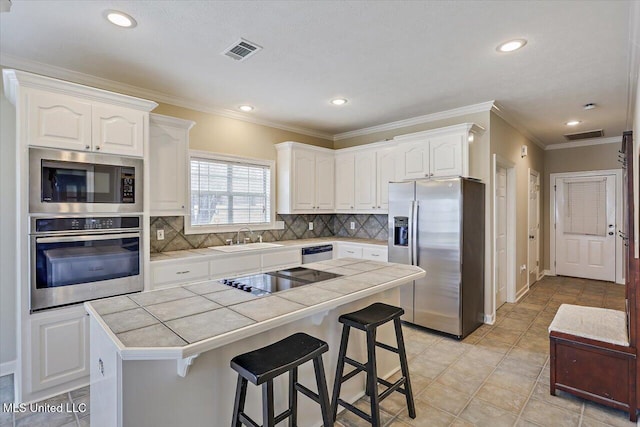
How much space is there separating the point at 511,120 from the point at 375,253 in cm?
265

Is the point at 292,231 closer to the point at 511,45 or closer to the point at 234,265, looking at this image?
the point at 234,265

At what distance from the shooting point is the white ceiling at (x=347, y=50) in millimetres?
2045

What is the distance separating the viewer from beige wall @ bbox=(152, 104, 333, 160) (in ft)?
12.4

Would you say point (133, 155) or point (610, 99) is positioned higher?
point (610, 99)

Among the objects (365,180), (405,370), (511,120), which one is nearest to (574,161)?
(511,120)

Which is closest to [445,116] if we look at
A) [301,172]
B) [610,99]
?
[610,99]

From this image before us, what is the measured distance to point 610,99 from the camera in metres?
3.67

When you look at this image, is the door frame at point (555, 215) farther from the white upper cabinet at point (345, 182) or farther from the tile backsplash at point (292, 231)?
the white upper cabinet at point (345, 182)

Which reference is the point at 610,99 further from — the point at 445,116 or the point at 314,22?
the point at 314,22

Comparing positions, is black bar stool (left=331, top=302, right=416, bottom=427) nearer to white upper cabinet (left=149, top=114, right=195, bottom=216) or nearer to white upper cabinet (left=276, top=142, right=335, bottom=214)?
white upper cabinet (left=149, top=114, right=195, bottom=216)

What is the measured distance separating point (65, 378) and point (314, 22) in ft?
10.5

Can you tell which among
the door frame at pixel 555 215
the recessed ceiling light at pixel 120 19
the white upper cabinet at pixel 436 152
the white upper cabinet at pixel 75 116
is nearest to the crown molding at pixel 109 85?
the white upper cabinet at pixel 75 116

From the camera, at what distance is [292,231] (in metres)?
4.93

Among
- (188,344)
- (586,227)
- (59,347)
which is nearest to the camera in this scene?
(188,344)
